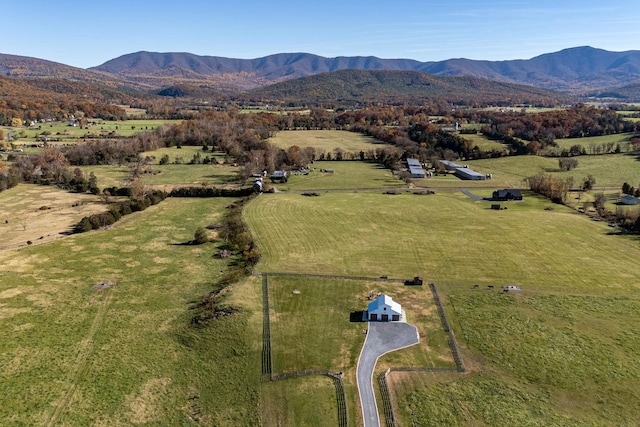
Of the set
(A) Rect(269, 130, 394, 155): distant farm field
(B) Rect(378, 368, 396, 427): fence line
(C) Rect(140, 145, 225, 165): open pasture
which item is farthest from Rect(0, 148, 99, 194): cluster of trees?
(B) Rect(378, 368, 396, 427): fence line

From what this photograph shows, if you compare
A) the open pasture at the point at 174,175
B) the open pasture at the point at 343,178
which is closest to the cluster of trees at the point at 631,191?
the open pasture at the point at 343,178

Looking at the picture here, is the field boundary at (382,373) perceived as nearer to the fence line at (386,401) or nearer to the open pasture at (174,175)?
the fence line at (386,401)

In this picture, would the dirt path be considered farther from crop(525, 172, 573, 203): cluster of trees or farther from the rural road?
crop(525, 172, 573, 203): cluster of trees

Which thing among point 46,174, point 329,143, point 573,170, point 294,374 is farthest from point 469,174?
point 46,174

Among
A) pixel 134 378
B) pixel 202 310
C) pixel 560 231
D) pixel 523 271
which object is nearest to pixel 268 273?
pixel 202 310

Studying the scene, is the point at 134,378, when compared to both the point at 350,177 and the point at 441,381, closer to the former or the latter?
the point at 441,381
